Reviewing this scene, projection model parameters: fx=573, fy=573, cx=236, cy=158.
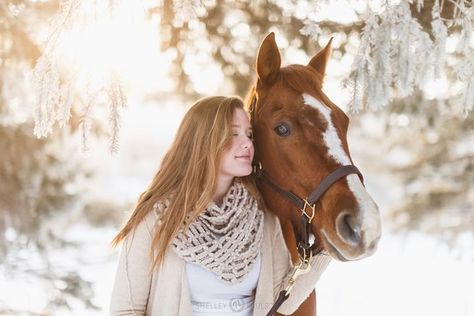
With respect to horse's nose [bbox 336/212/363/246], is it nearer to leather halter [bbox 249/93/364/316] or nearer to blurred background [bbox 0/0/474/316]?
leather halter [bbox 249/93/364/316]

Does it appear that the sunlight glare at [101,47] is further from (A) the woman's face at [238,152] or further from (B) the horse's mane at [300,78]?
(B) the horse's mane at [300,78]

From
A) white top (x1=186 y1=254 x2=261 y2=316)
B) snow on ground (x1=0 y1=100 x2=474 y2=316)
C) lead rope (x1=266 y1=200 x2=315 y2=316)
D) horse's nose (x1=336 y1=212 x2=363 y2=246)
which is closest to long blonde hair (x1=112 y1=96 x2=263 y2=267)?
white top (x1=186 y1=254 x2=261 y2=316)

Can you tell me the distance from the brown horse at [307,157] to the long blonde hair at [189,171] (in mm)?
168

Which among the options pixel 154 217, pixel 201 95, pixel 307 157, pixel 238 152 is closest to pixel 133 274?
pixel 154 217

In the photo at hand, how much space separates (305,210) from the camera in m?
2.09

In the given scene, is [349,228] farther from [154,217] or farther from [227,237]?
[154,217]

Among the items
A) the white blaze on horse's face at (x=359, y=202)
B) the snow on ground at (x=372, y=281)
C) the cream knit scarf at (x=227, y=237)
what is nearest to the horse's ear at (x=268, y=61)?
the white blaze on horse's face at (x=359, y=202)

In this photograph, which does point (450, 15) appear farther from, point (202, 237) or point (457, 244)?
point (457, 244)

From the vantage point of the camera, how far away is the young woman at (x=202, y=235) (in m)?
2.08

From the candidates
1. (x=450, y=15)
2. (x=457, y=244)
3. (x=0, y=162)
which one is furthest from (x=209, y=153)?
(x=457, y=244)

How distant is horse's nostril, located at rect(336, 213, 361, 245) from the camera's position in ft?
5.97

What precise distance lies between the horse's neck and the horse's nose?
41cm

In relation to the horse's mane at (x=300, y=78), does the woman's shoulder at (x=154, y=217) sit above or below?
below

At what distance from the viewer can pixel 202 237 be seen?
6.94 ft
